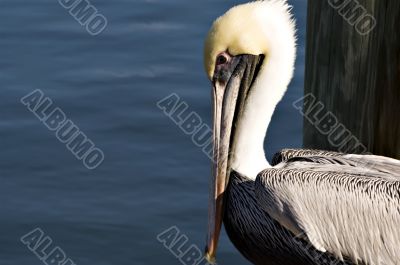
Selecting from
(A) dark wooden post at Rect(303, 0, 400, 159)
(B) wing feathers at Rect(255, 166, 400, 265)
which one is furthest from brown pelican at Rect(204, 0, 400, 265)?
(A) dark wooden post at Rect(303, 0, 400, 159)

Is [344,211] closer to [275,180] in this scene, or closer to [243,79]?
[275,180]

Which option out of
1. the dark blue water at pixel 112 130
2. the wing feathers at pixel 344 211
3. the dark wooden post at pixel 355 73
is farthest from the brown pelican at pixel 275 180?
the dark blue water at pixel 112 130

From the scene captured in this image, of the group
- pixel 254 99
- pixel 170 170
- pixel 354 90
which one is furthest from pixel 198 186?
pixel 354 90

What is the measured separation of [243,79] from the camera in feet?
16.1

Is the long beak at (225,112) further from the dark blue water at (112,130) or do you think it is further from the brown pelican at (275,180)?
the dark blue water at (112,130)

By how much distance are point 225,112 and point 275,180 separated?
1.32 ft

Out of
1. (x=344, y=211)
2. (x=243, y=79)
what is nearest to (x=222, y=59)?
(x=243, y=79)

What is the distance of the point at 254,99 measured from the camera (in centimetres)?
493

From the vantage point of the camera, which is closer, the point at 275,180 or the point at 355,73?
the point at 355,73

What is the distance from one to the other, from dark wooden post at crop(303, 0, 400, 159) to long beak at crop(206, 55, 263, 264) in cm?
31

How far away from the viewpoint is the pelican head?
4.80 m

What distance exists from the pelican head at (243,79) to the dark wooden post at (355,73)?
247 millimetres

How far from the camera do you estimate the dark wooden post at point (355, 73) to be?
439 centimetres

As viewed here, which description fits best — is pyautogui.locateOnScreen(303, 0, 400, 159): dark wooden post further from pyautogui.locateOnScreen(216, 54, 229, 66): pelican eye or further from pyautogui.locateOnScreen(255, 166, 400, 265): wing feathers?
pyautogui.locateOnScreen(216, 54, 229, 66): pelican eye
